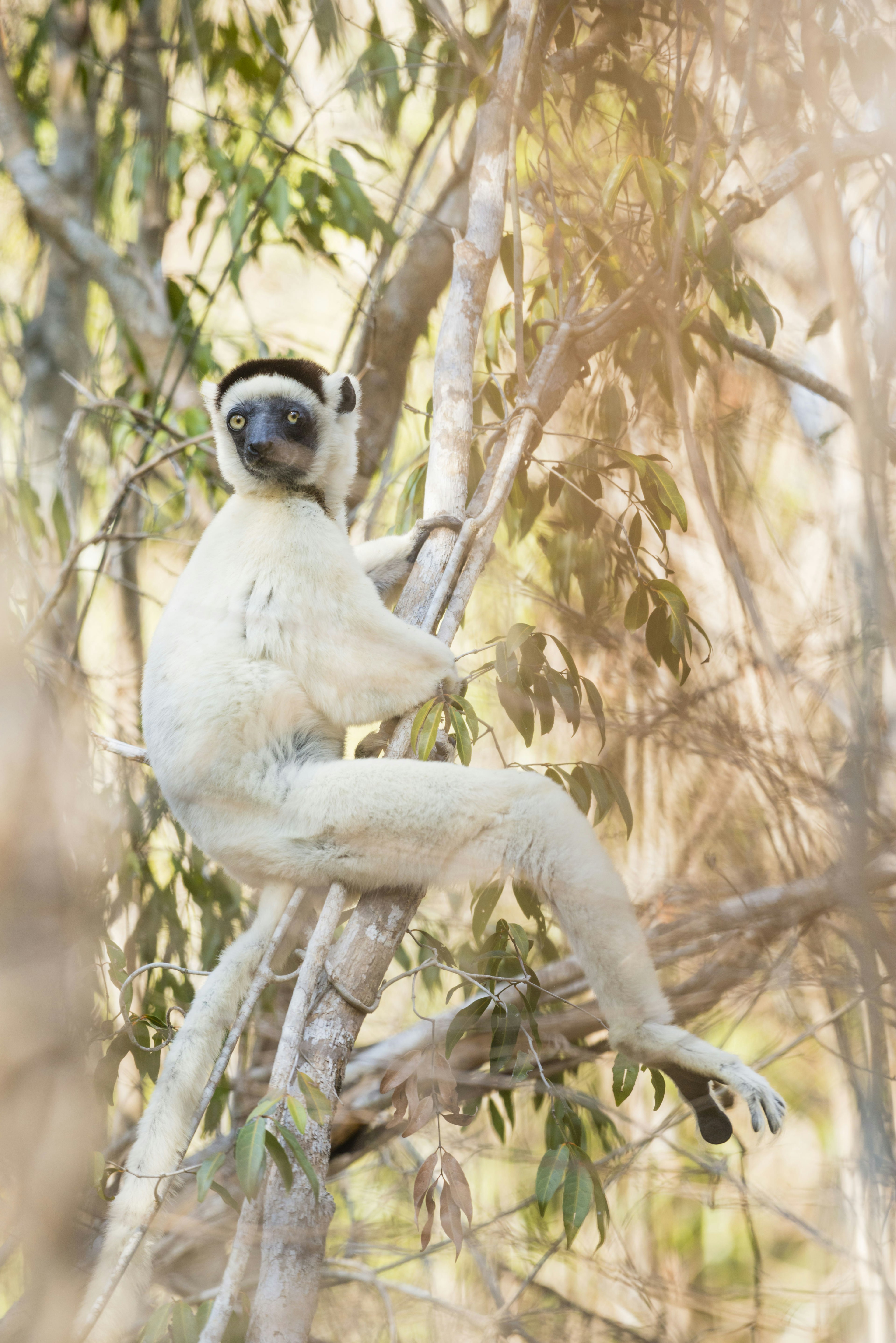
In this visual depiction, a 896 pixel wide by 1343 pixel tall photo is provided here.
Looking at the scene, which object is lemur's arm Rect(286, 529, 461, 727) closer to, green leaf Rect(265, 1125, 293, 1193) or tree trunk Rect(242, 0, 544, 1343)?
tree trunk Rect(242, 0, 544, 1343)

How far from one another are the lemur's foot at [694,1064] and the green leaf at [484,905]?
1.34 feet

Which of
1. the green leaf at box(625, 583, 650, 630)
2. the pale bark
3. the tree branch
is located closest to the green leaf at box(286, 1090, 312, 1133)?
the green leaf at box(625, 583, 650, 630)

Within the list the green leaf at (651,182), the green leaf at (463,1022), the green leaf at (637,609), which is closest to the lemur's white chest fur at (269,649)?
A: the green leaf at (637,609)

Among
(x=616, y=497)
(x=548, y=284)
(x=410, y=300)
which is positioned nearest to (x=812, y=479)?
(x=616, y=497)

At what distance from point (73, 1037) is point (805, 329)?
331 cm

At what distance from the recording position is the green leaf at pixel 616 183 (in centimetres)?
233

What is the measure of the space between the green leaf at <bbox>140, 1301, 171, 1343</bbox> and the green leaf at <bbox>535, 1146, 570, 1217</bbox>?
2.78ft

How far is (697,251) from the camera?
242cm

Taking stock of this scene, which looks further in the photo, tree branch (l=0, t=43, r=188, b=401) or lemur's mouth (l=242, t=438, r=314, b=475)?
tree branch (l=0, t=43, r=188, b=401)

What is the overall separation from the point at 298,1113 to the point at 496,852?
32.3 inches

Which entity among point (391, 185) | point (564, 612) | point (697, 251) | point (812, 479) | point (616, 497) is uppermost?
point (391, 185)

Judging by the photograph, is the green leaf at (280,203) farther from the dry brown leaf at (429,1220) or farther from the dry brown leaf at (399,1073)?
the dry brown leaf at (429,1220)

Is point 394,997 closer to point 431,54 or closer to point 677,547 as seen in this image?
point 677,547

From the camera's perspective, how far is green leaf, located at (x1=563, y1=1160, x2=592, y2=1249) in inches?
79.7
